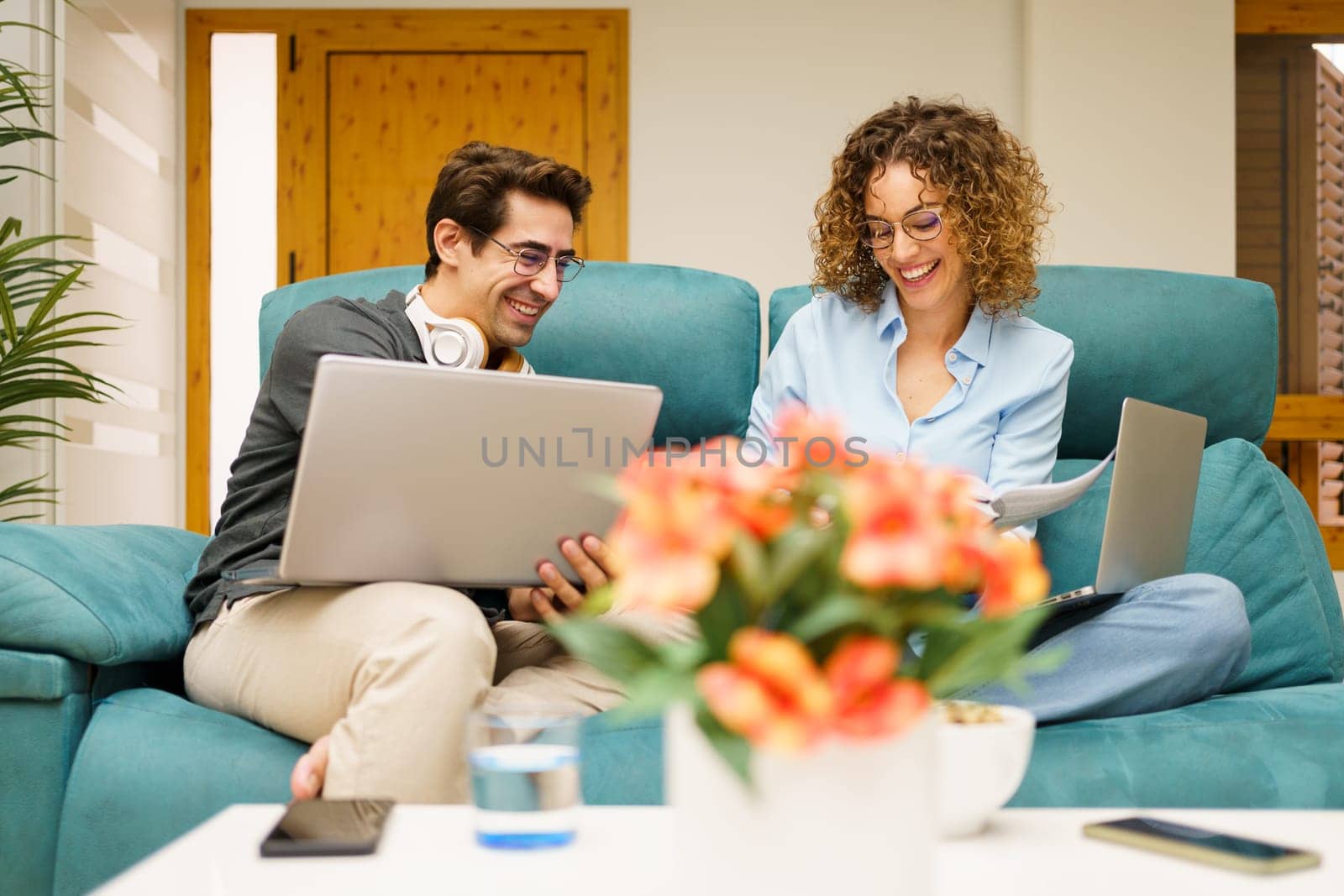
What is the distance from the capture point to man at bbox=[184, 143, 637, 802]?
119 cm

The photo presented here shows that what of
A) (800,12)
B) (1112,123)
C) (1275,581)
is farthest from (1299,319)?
(1275,581)

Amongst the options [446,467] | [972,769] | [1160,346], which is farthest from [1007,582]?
[1160,346]

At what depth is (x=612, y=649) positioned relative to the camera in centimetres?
57

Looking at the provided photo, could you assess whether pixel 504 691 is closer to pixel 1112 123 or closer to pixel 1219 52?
pixel 1112 123

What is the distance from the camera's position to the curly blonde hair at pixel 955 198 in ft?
5.87

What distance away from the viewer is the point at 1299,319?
3768 millimetres

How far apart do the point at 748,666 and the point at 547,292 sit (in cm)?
130

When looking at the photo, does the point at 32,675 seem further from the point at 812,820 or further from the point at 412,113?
the point at 412,113

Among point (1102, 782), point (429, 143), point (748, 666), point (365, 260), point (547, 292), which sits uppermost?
point (429, 143)

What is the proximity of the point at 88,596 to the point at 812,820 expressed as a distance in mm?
1028

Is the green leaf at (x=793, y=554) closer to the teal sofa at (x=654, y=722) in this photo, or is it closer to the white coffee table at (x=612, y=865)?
the white coffee table at (x=612, y=865)

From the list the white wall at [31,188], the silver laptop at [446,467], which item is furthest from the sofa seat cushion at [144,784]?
the white wall at [31,188]

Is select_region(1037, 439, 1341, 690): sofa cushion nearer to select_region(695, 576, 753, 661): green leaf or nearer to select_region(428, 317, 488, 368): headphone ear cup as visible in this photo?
select_region(428, 317, 488, 368): headphone ear cup

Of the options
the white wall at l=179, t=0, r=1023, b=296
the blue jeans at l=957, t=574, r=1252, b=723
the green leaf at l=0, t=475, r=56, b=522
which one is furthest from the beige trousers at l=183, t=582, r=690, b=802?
the white wall at l=179, t=0, r=1023, b=296
